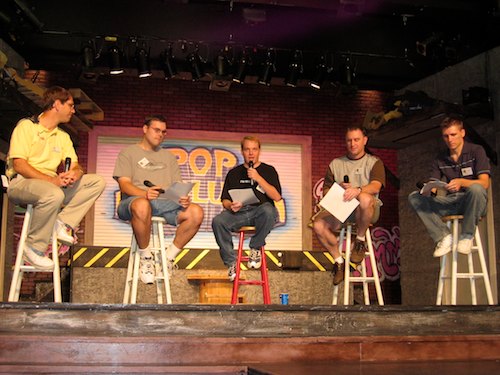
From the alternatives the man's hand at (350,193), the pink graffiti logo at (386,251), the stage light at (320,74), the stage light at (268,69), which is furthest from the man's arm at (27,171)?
the pink graffiti logo at (386,251)

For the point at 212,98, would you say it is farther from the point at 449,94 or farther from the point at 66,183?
the point at 66,183

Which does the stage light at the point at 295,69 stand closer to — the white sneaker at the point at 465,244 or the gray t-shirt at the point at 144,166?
the gray t-shirt at the point at 144,166

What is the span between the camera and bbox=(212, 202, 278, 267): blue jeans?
488 centimetres

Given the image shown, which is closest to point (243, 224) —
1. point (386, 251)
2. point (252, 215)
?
point (252, 215)

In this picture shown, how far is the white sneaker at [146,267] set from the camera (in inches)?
175

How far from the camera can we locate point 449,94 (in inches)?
327

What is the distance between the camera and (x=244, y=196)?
15.6 ft

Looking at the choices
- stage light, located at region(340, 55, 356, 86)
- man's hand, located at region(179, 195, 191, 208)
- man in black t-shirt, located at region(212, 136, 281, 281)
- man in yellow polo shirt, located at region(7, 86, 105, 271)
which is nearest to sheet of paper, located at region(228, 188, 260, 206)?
man in black t-shirt, located at region(212, 136, 281, 281)

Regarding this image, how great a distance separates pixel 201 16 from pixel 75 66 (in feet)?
6.44

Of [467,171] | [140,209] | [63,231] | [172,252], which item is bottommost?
[172,252]

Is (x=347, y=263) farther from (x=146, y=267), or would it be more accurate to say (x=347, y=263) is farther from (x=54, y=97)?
(x=54, y=97)

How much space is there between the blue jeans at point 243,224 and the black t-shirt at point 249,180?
127mm

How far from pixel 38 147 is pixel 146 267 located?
108cm

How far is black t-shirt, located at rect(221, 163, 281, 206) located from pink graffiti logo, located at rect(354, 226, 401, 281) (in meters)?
5.25
